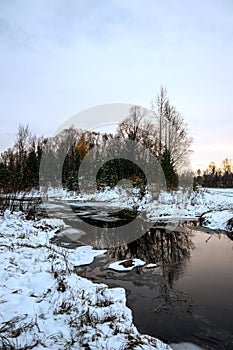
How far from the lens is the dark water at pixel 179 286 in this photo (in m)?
4.18

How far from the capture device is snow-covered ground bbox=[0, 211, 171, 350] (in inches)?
120

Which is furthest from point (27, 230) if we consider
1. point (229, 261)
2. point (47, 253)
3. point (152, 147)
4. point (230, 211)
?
point (152, 147)

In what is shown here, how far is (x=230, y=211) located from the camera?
13555 millimetres

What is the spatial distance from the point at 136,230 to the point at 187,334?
25.9ft

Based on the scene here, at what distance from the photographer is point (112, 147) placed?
3734 centimetres

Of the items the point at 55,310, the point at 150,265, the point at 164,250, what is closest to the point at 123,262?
the point at 150,265

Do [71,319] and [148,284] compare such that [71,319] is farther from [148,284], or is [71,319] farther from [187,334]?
[148,284]

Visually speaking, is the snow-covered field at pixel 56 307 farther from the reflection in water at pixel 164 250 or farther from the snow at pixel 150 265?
Answer: the reflection in water at pixel 164 250

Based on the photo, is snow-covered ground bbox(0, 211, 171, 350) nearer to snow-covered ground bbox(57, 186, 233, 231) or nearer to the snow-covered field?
the snow-covered field

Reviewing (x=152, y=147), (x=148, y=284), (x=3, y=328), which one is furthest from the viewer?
(x=152, y=147)

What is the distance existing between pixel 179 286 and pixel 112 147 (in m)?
32.2

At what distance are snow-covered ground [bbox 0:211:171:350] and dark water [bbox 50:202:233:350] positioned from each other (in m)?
0.50

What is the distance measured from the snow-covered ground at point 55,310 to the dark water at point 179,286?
502 millimetres

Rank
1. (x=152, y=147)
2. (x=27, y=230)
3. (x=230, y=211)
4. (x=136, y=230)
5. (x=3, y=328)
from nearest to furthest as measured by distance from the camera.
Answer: (x=3, y=328) → (x=27, y=230) → (x=136, y=230) → (x=230, y=211) → (x=152, y=147)
